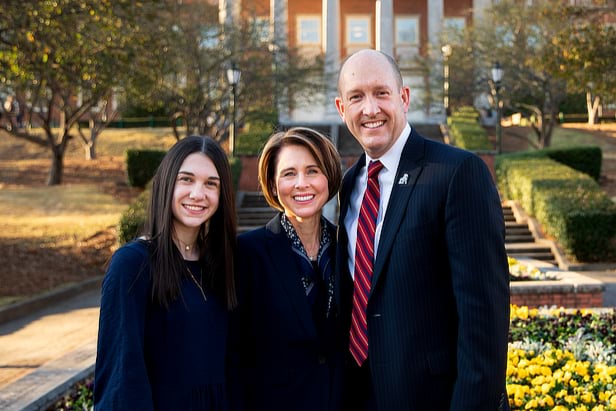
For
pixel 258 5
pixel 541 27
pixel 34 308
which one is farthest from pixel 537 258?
pixel 258 5

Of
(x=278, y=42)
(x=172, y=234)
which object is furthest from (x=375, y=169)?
(x=278, y=42)

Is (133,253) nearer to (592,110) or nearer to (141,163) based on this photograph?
(141,163)

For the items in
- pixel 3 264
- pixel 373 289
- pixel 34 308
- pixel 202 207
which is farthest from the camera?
pixel 3 264

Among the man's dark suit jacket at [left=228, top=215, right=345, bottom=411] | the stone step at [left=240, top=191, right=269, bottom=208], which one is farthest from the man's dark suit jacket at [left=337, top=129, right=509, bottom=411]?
the stone step at [left=240, top=191, right=269, bottom=208]

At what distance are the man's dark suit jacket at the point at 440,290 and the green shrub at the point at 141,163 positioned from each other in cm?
2154

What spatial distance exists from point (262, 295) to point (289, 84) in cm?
2206

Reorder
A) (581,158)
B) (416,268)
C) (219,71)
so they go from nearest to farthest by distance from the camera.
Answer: (416,268)
(219,71)
(581,158)

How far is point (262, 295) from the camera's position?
11.1ft

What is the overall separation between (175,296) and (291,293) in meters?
0.52

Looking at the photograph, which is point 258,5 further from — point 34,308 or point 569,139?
point 34,308

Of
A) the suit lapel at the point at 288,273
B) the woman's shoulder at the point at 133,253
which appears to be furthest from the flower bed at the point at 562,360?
the woman's shoulder at the point at 133,253

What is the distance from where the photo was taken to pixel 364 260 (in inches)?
120

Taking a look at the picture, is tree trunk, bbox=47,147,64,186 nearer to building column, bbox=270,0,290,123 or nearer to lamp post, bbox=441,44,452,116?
building column, bbox=270,0,290,123

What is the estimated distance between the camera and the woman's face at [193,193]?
3.26 meters
